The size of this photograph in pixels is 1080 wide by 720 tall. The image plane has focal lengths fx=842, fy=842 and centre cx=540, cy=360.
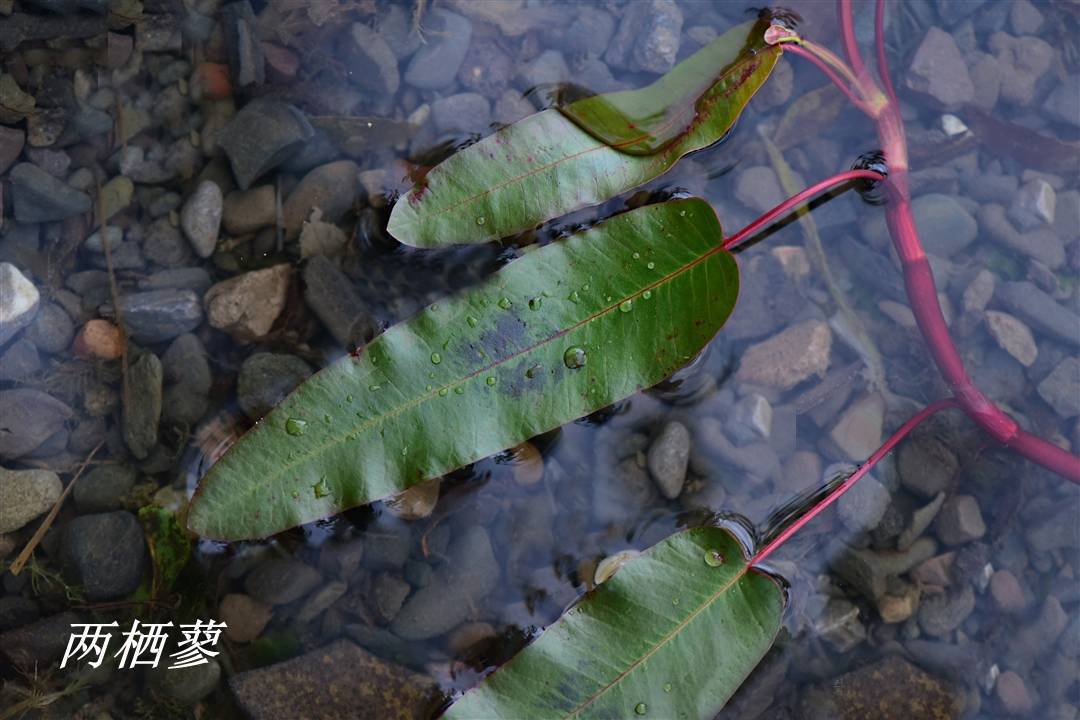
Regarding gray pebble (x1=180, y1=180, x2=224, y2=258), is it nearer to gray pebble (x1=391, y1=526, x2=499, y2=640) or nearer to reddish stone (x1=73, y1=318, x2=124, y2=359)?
reddish stone (x1=73, y1=318, x2=124, y2=359)

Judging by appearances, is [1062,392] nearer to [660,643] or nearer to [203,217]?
[660,643]

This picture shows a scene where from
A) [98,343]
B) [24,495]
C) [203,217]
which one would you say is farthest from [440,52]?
[24,495]

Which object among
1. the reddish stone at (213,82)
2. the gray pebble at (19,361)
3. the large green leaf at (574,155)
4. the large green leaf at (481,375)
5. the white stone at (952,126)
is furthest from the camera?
the white stone at (952,126)

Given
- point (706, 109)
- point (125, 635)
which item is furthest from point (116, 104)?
point (706, 109)

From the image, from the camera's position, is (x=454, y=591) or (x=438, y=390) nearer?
(x=438, y=390)

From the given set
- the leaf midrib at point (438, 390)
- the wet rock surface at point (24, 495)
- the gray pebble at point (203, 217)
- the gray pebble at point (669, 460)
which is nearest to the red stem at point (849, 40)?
the leaf midrib at point (438, 390)

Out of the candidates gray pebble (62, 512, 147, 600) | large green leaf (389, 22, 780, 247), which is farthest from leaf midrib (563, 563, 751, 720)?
gray pebble (62, 512, 147, 600)

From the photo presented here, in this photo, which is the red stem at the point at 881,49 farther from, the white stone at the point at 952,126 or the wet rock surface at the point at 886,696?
the wet rock surface at the point at 886,696

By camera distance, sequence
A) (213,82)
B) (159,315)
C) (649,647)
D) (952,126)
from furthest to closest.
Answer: (952,126) → (213,82) → (159,315) → (649,647)
